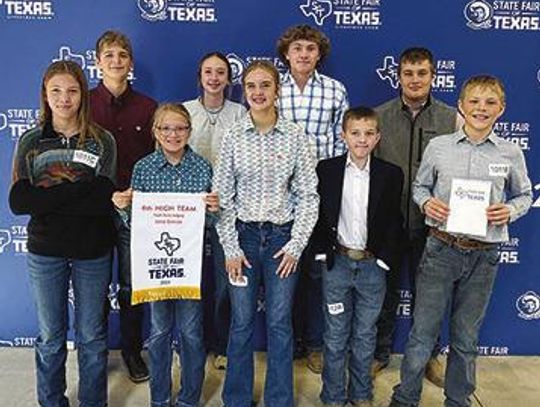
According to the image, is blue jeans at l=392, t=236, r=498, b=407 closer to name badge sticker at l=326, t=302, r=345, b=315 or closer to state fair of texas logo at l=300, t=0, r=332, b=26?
name badge sticker at l=326, t=302, r=345, b=315

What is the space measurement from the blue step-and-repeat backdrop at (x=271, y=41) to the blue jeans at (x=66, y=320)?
1132 millimetres

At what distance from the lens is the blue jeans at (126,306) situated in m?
2.84

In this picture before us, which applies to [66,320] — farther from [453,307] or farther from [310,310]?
[453,307]

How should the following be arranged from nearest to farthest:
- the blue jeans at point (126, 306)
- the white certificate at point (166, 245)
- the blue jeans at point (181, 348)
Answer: the white certificate at point (166, 245) < the blue jeans at point (181, 348) < the blue jeans at point (126, 306)

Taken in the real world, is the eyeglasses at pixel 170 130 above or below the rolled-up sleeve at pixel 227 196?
above

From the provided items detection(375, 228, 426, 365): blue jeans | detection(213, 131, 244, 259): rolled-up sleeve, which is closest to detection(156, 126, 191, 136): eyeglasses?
detection(213, 131, 244, 259): rolled-up sleeve

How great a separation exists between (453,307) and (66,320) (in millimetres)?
1620

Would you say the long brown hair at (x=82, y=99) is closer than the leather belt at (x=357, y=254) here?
Yes

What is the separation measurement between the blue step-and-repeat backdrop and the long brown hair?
88 centimetres

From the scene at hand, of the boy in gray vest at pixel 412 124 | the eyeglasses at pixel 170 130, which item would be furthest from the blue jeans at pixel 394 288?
the eyeglasses at pixel 170 130

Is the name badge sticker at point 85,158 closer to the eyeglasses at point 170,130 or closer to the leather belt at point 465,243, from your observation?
the eyeglasses at point 170,130

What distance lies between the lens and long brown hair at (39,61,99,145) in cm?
235

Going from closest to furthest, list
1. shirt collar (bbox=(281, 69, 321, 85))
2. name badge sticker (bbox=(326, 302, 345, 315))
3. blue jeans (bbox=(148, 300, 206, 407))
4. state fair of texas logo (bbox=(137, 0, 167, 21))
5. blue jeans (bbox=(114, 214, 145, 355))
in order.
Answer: blue jeans (bbox=(148, 300, 206, 407))
name badge sticker (bbox=(326, 302, 345, 315))
blue jeans (bbox=(114, 214, 145, 355))
shirt collar (bbox=(281, 69, 321, 85))
state fair of texas logo (bbox=(137, 0, 167, 21))

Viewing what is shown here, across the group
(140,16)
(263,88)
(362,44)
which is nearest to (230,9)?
(140,16)
